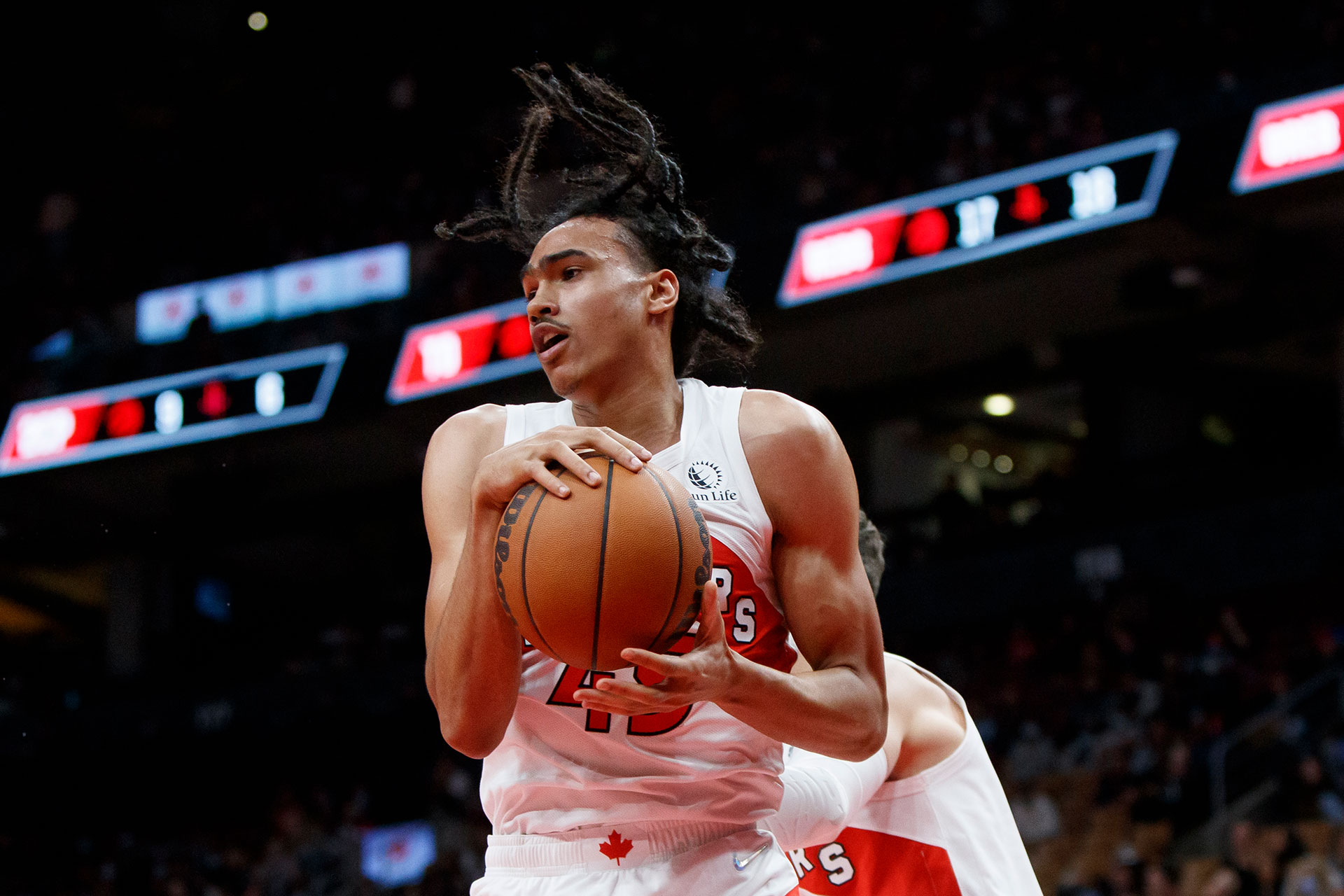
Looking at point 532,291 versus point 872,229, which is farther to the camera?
point 872,229

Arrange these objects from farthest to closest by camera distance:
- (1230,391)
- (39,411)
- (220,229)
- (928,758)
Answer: (220,229) → (39,411) → (1230,391) → (928,758)

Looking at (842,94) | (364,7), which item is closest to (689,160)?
(842,94)

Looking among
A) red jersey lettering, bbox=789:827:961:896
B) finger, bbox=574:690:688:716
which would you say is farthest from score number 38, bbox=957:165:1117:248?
finger, bbox=574:690:688:716

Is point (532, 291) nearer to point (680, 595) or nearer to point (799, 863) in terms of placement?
point (680, 595)

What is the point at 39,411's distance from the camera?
50.5 ft

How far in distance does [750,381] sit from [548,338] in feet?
26.0

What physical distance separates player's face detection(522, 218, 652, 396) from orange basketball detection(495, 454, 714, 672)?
493mm

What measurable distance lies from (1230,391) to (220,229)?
12.2 meters

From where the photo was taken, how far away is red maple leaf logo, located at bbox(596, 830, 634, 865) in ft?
7.45

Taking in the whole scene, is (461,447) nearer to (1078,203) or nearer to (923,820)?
(923,820)

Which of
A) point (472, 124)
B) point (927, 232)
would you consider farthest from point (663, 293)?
point (472, 124)

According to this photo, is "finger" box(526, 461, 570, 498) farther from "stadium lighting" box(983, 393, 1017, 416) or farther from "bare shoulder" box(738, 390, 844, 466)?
"stadium lighting" box(983, 393, 1017, 416)

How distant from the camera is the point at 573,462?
2.00 m

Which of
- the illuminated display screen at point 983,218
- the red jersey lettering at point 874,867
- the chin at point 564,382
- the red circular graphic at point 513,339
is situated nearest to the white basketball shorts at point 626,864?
the chin at point 564,382
